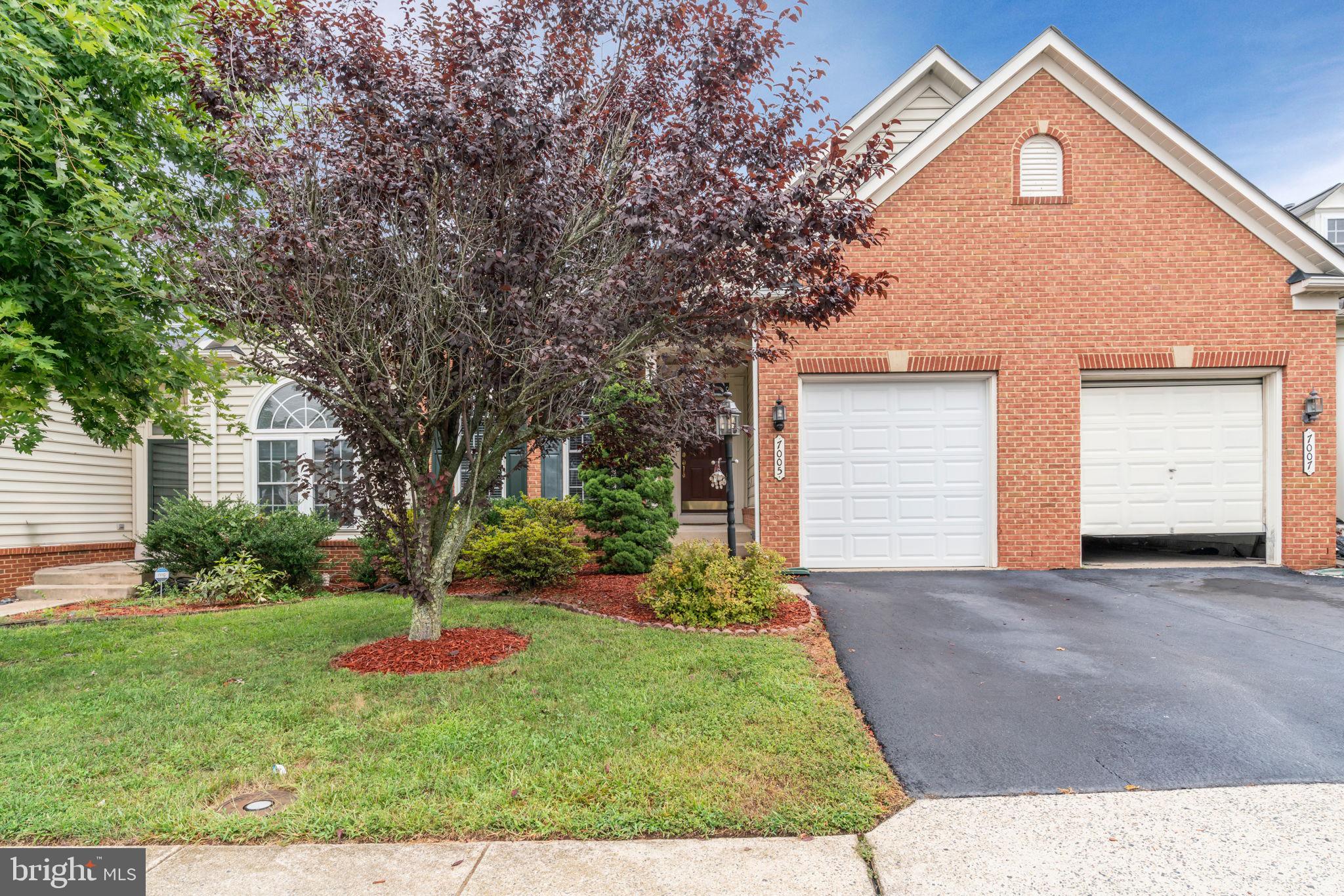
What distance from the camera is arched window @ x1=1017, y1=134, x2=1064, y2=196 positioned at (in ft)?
29.9

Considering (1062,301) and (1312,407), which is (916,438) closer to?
(1062,301)

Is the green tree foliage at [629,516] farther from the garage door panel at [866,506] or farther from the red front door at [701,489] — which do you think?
the red front door at [701,489]

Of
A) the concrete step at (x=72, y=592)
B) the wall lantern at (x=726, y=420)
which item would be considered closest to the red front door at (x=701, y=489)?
the wall lantern at (x=726, y=420)

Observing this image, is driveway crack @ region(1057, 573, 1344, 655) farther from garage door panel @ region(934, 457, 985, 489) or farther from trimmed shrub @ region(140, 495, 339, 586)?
trimmed shrub @ region(140, 495, 339, 586)

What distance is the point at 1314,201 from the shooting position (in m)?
13.8

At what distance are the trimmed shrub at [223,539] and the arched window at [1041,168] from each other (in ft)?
36.7

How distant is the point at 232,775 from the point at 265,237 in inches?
124

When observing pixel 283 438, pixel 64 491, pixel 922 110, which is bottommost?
pixel 64 491

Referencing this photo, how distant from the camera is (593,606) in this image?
24.7 ft

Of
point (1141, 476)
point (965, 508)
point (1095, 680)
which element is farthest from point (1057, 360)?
point (1095, 680)

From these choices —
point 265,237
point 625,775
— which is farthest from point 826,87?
point 625,775

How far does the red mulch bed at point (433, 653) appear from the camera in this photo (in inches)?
207

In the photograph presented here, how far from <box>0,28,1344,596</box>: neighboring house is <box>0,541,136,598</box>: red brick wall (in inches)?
421

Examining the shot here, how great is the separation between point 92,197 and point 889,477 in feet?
28.2
